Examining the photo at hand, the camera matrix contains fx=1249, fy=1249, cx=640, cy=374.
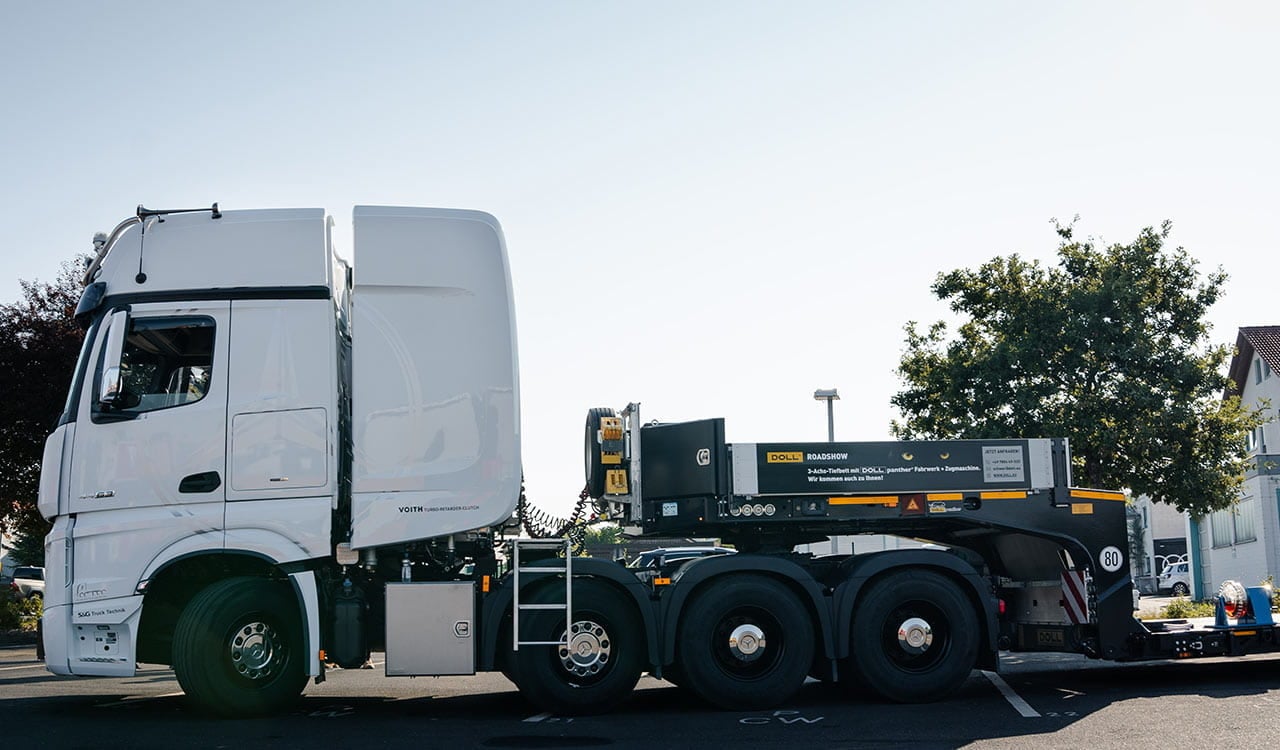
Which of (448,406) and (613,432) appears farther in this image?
(613,432)

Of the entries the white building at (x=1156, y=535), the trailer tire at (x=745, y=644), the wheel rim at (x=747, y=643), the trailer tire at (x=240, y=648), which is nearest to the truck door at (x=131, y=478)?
the trailer tire at (x=240, y=648)

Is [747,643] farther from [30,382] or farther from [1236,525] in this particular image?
[1236,525]

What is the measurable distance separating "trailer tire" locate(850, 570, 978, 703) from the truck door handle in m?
5.55

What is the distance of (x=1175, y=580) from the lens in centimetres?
4491

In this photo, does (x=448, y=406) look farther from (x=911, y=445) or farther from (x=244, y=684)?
(x=911, y=445)

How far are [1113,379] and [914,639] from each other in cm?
939

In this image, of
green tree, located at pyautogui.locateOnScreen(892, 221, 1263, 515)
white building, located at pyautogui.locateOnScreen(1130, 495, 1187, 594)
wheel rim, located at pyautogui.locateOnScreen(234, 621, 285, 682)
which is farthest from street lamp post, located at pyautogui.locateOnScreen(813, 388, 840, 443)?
white building, located at pyautogui.locateOnScreen(1130, 495, 1187, 594)

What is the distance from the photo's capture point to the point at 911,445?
37.7ft

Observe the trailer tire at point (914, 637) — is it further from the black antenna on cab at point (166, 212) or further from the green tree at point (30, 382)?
the green tree at point (30, 382)

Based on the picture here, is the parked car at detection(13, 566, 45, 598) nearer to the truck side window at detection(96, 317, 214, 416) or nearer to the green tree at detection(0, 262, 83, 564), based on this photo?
the green tree at detection(0, 262, 83, 564)

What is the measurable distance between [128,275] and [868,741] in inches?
274

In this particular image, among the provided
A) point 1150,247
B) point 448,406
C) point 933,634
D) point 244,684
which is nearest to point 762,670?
point 933,634

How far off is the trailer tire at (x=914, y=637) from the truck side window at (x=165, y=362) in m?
5.99

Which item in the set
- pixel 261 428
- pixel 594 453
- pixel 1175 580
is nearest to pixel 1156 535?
pixel 1175 580
